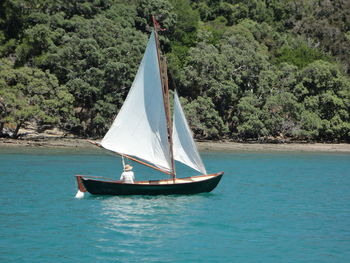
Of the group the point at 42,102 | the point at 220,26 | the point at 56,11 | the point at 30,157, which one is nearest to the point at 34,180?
the point at 30,157

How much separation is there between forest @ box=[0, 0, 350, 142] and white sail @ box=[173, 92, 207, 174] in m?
29.8

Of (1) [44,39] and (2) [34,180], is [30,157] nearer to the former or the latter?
(2) [34,180]

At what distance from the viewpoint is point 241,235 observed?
72.9 ft

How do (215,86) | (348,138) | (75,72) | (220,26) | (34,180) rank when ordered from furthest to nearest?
(220,26) < (348,138) < (215,86) < (75,72) < (34,180)

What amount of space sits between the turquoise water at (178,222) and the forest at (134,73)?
22.9m

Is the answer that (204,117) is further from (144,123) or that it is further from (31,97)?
(144,123)

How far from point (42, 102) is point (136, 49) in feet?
45.1

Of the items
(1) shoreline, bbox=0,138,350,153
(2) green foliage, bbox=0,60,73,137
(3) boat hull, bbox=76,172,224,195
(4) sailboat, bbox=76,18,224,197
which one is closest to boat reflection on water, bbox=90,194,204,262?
(3) boat hull, bbox=76,172,224,195

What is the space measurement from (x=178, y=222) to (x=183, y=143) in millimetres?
7253

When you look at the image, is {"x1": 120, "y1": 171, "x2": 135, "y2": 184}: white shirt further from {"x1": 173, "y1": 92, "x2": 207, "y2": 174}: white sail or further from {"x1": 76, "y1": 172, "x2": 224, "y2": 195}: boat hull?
{"x1": 173, "y1": 92, "x2": 207, "y2": 174}: white sail

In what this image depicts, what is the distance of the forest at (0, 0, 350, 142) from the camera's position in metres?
62.9

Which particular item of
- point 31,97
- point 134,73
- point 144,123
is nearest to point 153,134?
point 144,123

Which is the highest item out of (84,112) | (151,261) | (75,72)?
(75,72)

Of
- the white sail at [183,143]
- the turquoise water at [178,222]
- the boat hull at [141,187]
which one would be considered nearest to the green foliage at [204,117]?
the turquoise water at [178,222]
